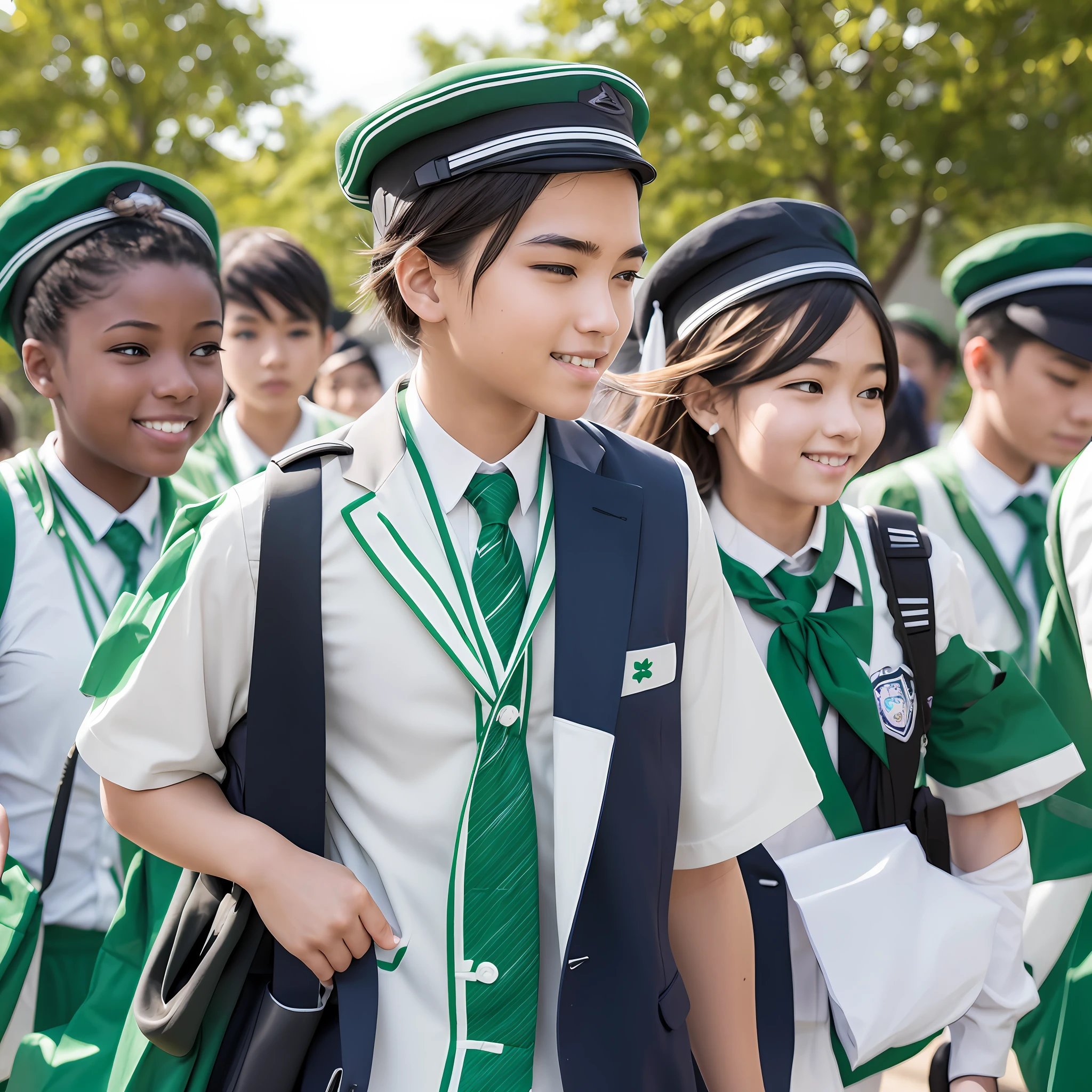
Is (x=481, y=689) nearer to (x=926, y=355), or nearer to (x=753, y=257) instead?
(x=753, y=257)

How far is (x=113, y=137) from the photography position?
35.7 feet

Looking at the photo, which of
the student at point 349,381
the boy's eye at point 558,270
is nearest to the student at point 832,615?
the boy's eye at point 558,270

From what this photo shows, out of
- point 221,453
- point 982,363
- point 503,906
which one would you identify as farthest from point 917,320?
point 503,906

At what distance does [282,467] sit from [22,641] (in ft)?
3.44

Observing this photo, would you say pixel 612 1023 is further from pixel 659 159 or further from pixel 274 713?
pixel 659 159

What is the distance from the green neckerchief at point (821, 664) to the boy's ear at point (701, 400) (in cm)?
36

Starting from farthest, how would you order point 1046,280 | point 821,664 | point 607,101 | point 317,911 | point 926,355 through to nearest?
point 926,355 → point 1046,280 → point 821,664 → point 607,101 → point 317,911

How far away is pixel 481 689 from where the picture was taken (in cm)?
162

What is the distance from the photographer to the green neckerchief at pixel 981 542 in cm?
346

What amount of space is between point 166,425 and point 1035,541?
8.42 ft

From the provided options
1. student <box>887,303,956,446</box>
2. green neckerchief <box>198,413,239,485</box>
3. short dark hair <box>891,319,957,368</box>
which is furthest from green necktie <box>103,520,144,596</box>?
short dark hair <box>891,319,957,368</box>

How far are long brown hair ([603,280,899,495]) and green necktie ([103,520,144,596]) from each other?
3.73 ft

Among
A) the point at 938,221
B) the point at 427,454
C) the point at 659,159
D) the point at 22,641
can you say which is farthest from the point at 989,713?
the point at 938,221

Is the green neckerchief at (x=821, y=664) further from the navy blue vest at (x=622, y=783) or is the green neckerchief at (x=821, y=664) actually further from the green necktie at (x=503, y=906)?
the green necktie at (x=503, y=906)
